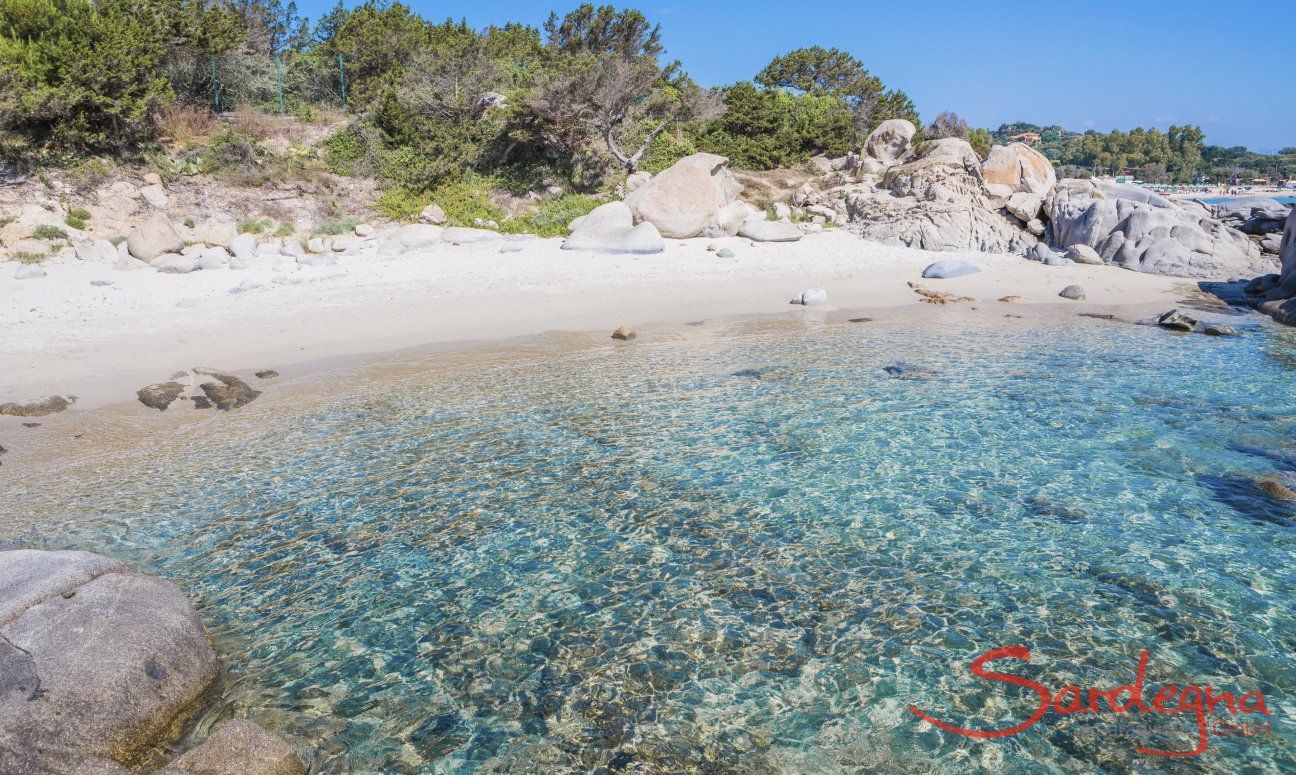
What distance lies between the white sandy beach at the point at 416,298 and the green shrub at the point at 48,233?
1.90 m

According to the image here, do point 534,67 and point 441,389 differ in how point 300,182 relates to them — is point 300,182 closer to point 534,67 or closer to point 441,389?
point 534,67

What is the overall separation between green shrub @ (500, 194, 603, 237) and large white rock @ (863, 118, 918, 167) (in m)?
12.3

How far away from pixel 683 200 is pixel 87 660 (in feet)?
63.2

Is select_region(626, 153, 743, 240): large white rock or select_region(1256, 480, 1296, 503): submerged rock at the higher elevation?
select_region(626, 153, 743, 240): large white rock

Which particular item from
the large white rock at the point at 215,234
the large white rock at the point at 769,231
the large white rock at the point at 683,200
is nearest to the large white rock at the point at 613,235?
the large white rock at the point at 683,200

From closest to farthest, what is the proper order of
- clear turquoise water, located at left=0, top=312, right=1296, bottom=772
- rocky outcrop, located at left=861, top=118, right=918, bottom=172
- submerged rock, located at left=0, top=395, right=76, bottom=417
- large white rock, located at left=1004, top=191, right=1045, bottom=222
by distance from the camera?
clear turquoise water, located at left=0, top=312, right=1296, bottom=772, submerged rock, located at left=0, top=395, right=76, bottom=417, large white rock, located at left=1004, top=191, right=1045, bottom=222, rocky outcrop, located at left=861, top=118, right=918, bottom=172

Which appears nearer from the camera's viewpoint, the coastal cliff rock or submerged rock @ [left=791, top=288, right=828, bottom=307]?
submerged rock @ [left=791, top=288, right=828, bottom=307]

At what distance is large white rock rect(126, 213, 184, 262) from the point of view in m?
16.1

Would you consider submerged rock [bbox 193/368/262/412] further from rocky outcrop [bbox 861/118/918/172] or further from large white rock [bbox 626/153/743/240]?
rocky outcrop [bbox 861/118/918/172]

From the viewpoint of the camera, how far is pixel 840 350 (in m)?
12.6

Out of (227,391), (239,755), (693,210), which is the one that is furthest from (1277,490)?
(693,210)

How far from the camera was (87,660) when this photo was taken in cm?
375

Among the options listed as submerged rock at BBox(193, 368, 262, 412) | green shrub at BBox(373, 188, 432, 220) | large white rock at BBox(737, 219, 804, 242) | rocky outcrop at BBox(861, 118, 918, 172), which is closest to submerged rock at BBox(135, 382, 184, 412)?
submerged rock at BBox(193, 368, 262, 412)

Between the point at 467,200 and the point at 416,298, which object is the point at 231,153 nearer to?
the point at 467,200
